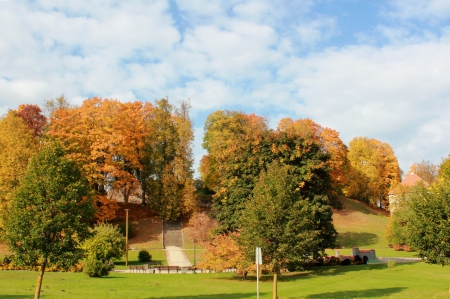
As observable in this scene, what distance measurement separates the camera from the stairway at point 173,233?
52562 millimetres

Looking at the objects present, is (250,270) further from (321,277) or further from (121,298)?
(121,298)

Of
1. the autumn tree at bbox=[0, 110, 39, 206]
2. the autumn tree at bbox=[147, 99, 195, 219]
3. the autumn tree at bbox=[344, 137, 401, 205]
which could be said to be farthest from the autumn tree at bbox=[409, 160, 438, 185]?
the autumn tree at bbox=[0, 110, 39, 206]

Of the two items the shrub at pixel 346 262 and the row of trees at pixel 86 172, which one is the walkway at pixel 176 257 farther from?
the shrub at pixel 346 262

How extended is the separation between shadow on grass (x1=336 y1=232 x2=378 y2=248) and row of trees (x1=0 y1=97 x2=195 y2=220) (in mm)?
20817

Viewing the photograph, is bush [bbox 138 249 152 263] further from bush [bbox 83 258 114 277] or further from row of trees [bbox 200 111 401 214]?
bush [bbox 83 258 114 277]

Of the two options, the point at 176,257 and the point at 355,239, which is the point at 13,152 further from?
the point at 355,239

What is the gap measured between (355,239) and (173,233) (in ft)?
82.0

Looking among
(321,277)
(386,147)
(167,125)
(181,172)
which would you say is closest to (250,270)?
(321,277)

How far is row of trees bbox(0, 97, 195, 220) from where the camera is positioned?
48.9m

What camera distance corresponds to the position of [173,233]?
5503 centimetres

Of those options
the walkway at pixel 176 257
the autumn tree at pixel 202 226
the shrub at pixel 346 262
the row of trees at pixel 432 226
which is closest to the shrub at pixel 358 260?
the shrub at pixel 346 262

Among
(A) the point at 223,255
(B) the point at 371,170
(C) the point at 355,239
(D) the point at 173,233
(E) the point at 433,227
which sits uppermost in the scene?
(B) the point at 371,170

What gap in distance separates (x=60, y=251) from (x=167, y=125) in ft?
137

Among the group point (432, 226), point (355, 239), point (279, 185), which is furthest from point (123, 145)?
point (432, 226)
